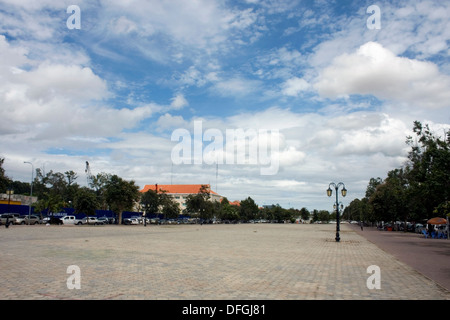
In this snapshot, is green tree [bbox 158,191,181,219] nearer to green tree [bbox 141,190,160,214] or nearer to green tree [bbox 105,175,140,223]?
green tree [bbox 141,190,160,214]

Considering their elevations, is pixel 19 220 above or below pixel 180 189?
below

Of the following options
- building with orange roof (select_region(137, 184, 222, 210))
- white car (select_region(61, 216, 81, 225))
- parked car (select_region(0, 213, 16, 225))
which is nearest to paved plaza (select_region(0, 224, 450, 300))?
parked car (select_region(0, 213, 16, 225))

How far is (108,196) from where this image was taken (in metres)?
63.0

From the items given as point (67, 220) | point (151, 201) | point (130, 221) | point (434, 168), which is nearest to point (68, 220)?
point (67, 220)

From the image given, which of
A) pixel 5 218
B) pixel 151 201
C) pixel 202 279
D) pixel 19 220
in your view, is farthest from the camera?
pixel 151 201

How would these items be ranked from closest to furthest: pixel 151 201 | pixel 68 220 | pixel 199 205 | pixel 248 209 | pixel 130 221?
pixel 68 220 → pixel 130 221 → pixel 151 201 → pixel 199 205 → pixel 248 209

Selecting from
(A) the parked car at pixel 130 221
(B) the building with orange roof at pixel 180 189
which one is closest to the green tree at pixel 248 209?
(B) the building with orange roof at pixel 180 189

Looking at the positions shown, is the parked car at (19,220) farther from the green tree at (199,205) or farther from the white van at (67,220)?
the green tree at (199,205)

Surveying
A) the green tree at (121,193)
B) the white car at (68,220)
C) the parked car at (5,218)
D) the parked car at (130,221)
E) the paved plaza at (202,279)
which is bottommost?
the parked car at (130,221)

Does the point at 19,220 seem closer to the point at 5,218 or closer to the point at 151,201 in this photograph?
the point at 5,218

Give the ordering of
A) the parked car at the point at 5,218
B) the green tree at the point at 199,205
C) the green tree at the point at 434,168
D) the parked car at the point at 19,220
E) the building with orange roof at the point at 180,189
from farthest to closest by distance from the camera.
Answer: the building with orange roof at the point at 180,189 → the green tree at the point at 199,205 → the parked car at the point at 19,220 → the parked car at the point at 5,218 → the green tree at the point at 434,168
